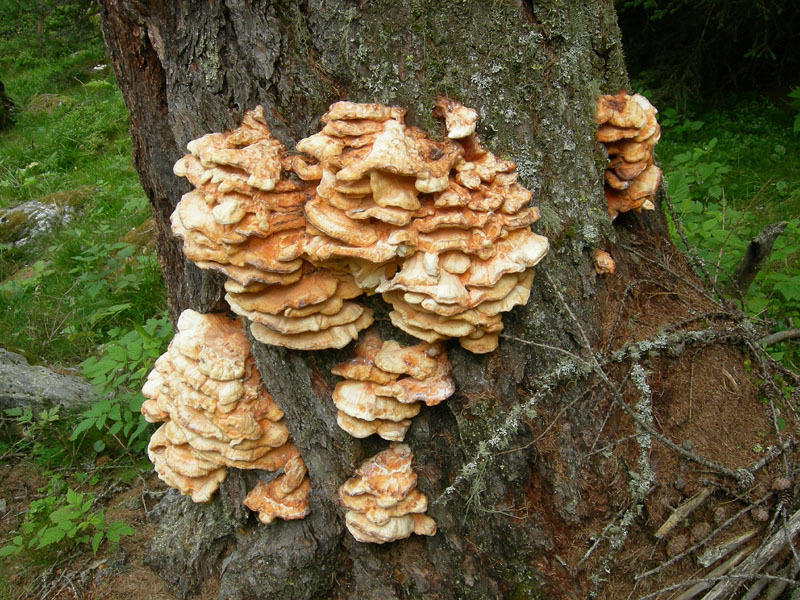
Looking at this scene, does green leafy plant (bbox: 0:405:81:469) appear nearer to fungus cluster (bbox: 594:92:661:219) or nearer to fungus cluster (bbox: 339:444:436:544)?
fungus cluster (bbox: 339:444:436:544)

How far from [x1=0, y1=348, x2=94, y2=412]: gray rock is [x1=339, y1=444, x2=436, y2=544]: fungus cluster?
3.18m

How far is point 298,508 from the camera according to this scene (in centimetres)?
298

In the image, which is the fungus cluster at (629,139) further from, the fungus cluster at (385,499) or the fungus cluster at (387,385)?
the fungus cluster at (385,499)

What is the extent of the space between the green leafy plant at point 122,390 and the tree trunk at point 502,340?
1292mm

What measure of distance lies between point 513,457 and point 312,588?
1.48 m

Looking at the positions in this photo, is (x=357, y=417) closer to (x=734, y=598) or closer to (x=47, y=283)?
(x=734, y=598)

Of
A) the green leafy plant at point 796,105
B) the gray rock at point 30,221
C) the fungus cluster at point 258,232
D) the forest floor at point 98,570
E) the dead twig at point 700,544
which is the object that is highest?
the fungus cluster at point 258,232

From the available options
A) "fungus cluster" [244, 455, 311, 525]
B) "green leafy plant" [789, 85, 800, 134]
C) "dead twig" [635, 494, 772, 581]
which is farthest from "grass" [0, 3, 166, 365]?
"green leafy plant" [789, 85, 800, 134]

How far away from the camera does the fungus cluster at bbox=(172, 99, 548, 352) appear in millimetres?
2010

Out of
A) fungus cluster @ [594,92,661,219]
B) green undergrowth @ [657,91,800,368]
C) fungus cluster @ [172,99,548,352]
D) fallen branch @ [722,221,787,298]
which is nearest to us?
fungus cluster @ [172,99,548,352]

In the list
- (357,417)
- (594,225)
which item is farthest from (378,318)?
(594,225)

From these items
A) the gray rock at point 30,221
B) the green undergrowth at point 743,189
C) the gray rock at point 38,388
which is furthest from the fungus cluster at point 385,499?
the gray rock at point 30,221

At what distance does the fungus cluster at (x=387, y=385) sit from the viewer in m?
2.38

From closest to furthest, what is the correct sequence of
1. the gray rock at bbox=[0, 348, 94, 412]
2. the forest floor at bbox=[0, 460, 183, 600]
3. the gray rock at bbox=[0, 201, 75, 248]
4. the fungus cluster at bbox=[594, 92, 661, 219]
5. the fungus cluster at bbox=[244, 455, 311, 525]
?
the fungus cluster at bbox=[594, 92, 661, 219] < the fungus cluster at bbox=[244, 455, 311, 525] < the forest floor at bbox=[0, 460, 183, 600] < the gray rock at bbox=[0, 348, 94, 412] < the gray rock at bbox=[0, 201, 75, 248]
